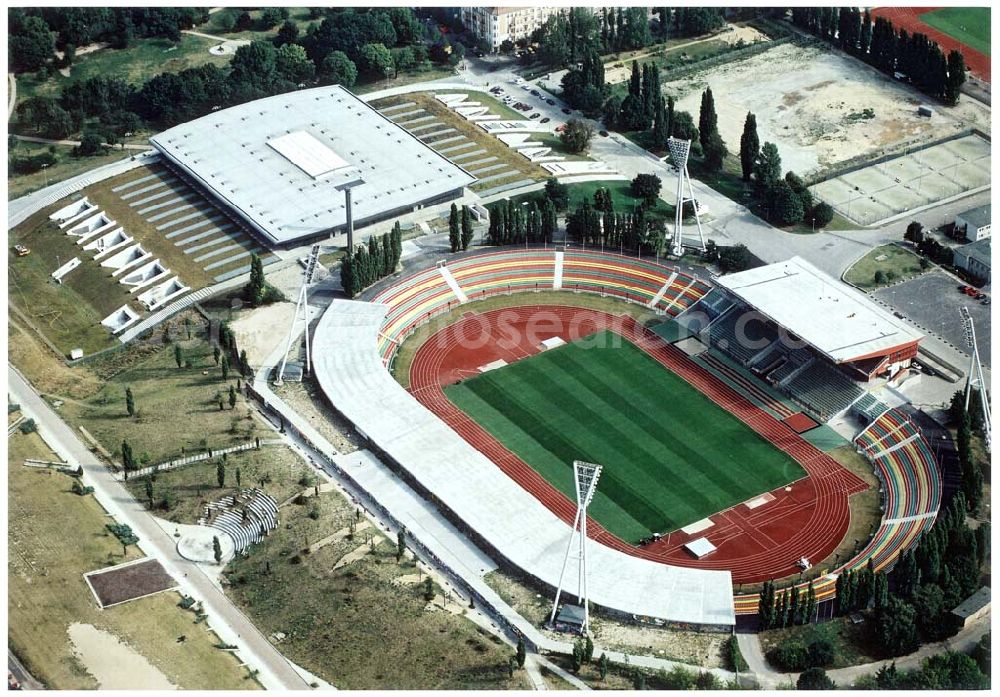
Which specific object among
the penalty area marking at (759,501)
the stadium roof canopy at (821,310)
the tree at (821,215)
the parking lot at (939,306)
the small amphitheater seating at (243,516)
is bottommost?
the penalty area marking at (759,501)

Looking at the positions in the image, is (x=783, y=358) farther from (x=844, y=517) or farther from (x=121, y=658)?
(x=121, y=658)

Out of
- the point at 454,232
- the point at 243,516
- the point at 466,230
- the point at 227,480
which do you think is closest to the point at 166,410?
the point at 227,480

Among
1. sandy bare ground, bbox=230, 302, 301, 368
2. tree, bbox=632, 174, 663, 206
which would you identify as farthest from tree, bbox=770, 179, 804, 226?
sandy bare ground, bbox=230, 302, 301, 368

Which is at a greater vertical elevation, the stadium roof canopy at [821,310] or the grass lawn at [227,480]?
the stadium roof canopy at [821,310]

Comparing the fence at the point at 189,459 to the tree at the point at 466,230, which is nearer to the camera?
the fence at the point at 189,459

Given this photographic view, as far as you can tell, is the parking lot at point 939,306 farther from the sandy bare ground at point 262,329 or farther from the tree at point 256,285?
the tree at point 256,285

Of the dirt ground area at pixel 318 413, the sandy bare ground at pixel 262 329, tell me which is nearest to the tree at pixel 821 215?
the sandy bare ground at pixel 262 329

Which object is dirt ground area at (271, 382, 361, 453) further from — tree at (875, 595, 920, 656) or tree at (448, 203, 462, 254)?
tree at (875, 595, 920, 656)

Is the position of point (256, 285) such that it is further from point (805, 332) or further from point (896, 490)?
point (896, 490)
